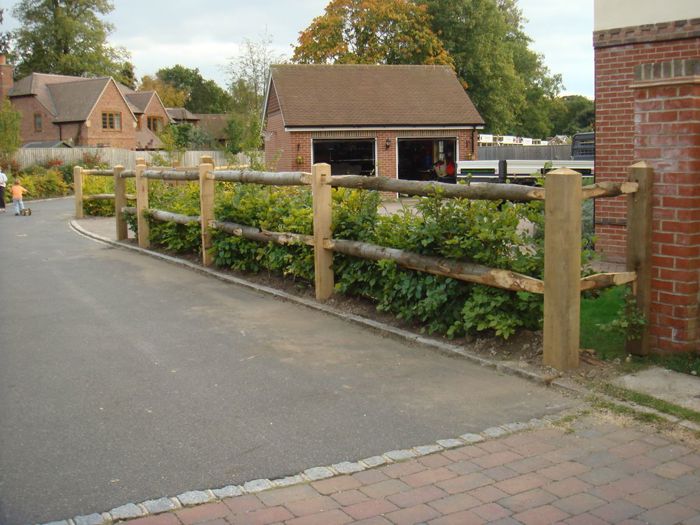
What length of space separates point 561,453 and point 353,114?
2990cm

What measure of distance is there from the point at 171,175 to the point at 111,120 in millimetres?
56788

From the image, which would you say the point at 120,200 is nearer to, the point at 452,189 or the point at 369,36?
the point at 452,189

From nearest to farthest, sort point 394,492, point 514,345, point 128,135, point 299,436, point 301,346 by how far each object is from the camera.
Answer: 1. point 394,492
2. point 299,436
3. point 514,345
4. point 301,346
5. point 128,135

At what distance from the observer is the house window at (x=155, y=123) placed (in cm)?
7781

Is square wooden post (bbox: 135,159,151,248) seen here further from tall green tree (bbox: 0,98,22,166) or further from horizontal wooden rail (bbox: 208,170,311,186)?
tall green tree (bbox: 0,98,22,166)

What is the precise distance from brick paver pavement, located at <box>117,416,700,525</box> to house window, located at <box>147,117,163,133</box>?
76.5 m

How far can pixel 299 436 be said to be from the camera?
4816 millimetres

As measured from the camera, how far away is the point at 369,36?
174ft

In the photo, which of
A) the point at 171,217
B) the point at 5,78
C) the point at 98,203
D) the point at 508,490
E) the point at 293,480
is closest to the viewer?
the point at 508,490

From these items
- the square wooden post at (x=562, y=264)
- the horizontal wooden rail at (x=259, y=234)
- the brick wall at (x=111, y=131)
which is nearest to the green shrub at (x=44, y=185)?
the brick wall at (x=111, y=131)

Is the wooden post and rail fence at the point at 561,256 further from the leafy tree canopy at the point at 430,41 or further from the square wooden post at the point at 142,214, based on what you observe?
the leafy tree canopy at the point at 430,41

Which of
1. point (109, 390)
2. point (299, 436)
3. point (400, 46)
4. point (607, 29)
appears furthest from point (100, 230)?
point (400, 46)

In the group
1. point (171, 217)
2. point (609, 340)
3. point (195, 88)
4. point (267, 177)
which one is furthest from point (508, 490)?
point (195, 88)

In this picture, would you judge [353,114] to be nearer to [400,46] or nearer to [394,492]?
[400,46]
